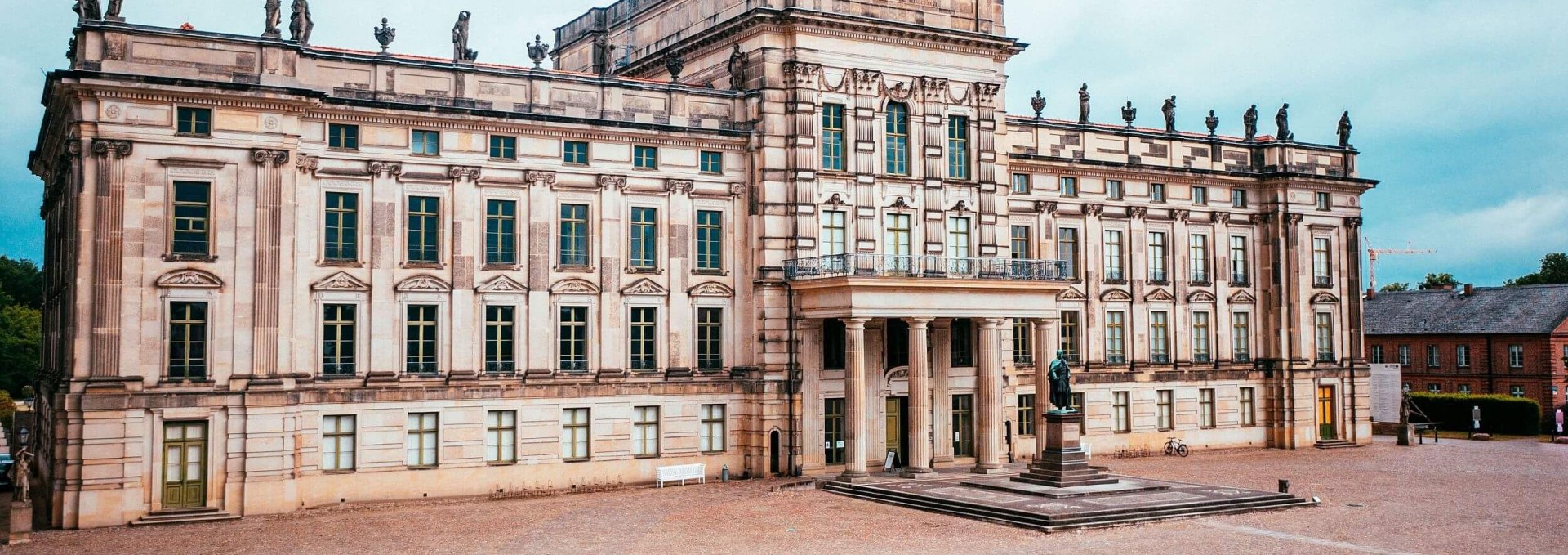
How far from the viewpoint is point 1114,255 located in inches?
2260

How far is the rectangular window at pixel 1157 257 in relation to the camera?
58.2 meters

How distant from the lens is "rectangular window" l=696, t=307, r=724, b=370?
46.3 m

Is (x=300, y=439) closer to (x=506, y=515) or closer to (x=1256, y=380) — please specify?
(x=506, y=515)

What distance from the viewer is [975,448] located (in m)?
47.0

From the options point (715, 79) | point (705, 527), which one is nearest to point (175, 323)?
point (705, 527)

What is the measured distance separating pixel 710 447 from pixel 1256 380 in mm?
26957

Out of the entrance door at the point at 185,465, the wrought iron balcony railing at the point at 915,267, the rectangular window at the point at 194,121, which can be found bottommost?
the entrance door at the point at 185,465

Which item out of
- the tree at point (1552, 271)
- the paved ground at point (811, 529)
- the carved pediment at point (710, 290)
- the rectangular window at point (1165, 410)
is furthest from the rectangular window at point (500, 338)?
the tree at point (1552, 271)

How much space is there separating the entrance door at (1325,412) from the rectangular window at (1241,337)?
12.2 feet

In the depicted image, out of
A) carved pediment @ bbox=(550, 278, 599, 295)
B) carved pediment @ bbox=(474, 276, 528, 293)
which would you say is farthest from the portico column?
carved pediment @ bbox=(474, 276, 528, 293)

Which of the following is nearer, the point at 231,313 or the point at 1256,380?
the point at 231,313

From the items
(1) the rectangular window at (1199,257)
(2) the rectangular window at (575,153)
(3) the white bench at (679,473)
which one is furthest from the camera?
(1) the rectangular window at (1199,257)

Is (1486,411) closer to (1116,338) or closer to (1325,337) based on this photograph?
(1325,337)

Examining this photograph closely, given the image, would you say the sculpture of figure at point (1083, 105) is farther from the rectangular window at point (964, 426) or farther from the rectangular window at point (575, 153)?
the rectangular window at point (575, 153)
